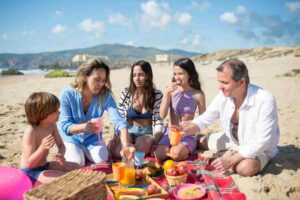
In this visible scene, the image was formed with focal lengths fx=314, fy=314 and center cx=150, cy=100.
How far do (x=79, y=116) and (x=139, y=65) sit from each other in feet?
4.41

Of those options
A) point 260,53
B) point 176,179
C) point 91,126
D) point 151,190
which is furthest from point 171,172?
point 260,53

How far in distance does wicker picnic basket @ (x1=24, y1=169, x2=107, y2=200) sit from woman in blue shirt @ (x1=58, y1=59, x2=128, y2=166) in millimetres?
1526

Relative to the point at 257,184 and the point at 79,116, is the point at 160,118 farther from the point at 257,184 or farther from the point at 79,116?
the point at 257,184

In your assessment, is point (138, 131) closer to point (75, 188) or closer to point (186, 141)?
point (186, 141)

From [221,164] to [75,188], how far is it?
2.12 meters

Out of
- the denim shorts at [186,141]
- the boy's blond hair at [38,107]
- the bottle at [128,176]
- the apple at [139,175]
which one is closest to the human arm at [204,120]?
the denim shorts at [186,141]

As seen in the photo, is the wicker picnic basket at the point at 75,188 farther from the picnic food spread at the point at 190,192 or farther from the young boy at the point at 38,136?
the picnic food spread at the point at 190,192

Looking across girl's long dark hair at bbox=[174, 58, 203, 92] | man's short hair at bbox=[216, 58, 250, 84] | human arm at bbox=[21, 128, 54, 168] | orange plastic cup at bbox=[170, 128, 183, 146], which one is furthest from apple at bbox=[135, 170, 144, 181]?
girl's long dark hair at bbox=[174, 58, 203, 92]

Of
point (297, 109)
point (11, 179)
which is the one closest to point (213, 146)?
point (11, 179)

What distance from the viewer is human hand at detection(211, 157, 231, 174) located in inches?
167

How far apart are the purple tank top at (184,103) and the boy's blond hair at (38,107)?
2.38 meters

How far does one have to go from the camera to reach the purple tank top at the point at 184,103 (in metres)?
5.70

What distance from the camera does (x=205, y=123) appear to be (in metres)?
5.21

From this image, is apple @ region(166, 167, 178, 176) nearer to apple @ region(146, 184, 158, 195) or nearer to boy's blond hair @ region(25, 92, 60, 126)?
apple @ region(146, 184, 158, 195)
